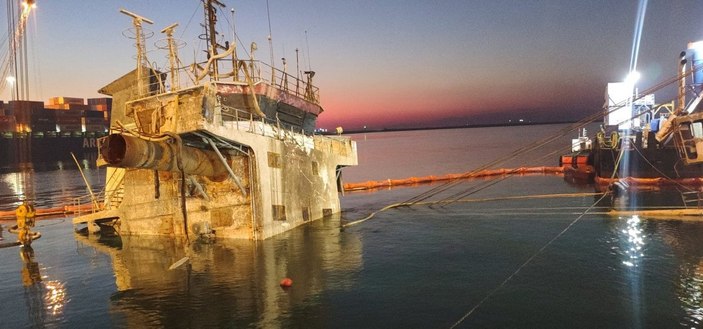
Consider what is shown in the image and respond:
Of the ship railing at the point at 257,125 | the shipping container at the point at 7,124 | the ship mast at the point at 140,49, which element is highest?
the shipping container at the point at 7,124

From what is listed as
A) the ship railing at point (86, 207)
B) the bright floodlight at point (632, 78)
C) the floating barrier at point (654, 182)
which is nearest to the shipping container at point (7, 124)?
the ship railing at point (86, 207)

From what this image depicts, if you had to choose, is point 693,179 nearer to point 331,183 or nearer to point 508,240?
point 508,240

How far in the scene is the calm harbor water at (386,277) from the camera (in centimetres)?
1082

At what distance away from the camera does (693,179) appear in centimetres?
3462

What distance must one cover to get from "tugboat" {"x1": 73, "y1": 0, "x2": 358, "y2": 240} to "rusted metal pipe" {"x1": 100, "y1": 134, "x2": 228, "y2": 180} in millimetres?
43

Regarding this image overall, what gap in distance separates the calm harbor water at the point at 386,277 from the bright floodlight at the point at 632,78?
38165mm

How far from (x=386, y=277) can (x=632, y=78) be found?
52694 mm

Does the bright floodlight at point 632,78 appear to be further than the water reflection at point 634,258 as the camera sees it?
Yes

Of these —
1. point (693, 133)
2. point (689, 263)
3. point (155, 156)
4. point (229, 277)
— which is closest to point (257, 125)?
point (155, 156)

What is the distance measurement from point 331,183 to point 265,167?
7.22 metres

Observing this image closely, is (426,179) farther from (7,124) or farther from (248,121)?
(7,124)

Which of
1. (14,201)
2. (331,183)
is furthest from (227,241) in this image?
(14,201)

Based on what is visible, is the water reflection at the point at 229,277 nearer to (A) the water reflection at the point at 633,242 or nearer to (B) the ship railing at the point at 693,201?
(A) the water reflection at the point at 633,242

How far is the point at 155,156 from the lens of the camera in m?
14.7
